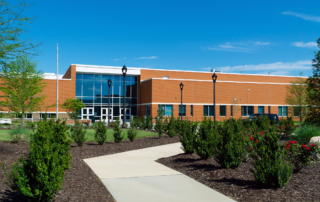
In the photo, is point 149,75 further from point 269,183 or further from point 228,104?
point 269,183

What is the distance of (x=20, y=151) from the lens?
10328mm

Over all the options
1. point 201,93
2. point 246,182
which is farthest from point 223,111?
point 246,182

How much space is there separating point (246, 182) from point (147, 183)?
90.1 inches

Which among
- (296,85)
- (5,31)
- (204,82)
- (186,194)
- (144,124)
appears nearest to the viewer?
(186,194)

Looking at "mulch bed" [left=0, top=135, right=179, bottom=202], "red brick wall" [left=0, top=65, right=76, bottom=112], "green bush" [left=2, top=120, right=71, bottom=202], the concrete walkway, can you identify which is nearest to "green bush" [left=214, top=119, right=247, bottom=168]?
the concrete walkway

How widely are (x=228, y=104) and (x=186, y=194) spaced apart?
43.0 meters

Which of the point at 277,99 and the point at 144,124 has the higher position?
the point at 277,99

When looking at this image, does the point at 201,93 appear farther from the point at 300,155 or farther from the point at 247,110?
the point at 300,155

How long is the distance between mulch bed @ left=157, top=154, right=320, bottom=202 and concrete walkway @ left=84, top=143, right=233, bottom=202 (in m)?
0.29

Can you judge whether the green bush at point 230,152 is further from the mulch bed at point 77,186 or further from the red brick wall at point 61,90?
the red brick wall at point 61,90

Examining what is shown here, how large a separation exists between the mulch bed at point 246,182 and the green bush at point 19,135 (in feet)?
25.3

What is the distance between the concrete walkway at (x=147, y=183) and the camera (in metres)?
5.39

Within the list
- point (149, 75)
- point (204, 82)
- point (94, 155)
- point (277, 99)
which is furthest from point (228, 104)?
point (94, 155)

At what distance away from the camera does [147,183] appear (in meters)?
6.44
